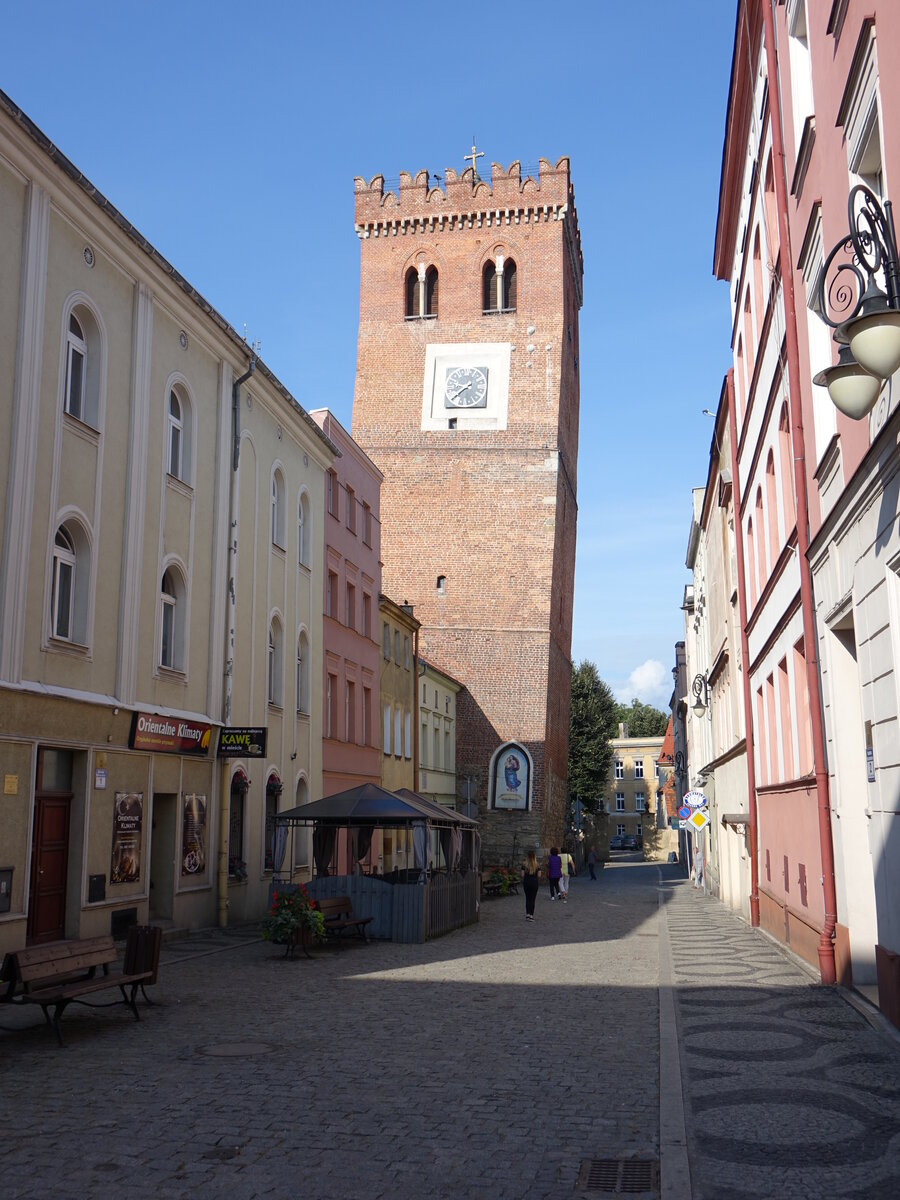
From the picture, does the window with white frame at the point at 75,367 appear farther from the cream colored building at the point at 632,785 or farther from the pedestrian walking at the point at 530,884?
the cream colored building at the point at 632,785

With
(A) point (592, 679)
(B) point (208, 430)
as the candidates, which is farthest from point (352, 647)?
(A) point (592, 679)

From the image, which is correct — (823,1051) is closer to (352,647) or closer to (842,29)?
(842,29)

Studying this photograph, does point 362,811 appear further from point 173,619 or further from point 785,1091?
point 785,1091

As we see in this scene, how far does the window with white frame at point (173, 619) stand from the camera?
64.8 ft

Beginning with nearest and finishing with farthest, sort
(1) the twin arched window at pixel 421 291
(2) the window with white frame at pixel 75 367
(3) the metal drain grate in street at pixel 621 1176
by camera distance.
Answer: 1. (3) the metal drain grate in street at pixel 621 1176
2. (2) the window with white frame at pixel 75 367
3. (1) the twin arched window at pixel 421 291

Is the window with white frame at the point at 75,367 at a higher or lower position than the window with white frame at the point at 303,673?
higher

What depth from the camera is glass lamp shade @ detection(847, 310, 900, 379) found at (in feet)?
20.4

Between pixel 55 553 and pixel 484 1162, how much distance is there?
1207cm

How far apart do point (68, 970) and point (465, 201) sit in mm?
48935

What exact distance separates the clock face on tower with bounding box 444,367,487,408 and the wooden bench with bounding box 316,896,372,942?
112 feet

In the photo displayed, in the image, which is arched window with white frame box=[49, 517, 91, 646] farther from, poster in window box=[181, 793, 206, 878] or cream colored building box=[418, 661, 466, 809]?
cream colored building box=[418, 661, 466, 809]

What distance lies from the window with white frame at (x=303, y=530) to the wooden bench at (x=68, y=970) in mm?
16718

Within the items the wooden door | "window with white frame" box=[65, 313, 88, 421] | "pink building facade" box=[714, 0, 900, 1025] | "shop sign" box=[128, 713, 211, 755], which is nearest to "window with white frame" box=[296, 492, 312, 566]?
"shop sign" box=[128, 713, 211, 755]

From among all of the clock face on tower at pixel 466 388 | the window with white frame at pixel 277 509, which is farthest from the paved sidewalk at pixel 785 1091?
the clock face on tower at pixel 466 388
